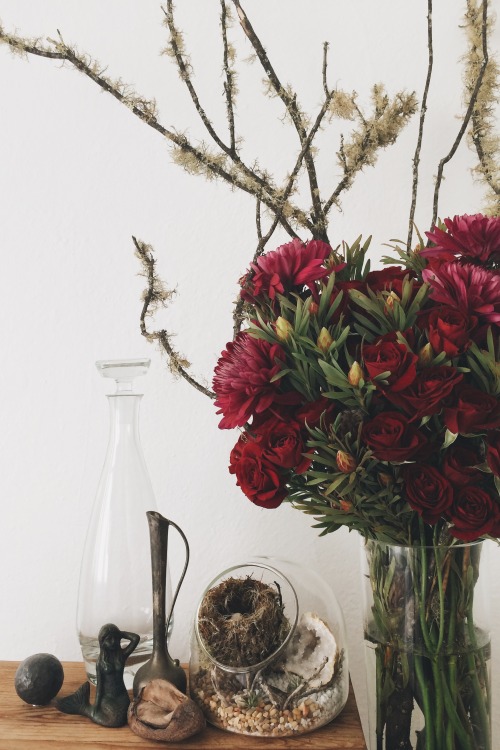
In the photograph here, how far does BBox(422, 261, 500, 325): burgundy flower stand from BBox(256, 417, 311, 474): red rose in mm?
171

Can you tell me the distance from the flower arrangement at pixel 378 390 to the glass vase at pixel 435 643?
3 cm

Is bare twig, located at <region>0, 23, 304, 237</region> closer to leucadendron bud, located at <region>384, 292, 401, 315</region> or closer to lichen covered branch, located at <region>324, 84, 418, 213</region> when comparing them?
lichen covered branch, located at <region>324, 84, 418, 213</region>

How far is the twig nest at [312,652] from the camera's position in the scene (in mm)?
767

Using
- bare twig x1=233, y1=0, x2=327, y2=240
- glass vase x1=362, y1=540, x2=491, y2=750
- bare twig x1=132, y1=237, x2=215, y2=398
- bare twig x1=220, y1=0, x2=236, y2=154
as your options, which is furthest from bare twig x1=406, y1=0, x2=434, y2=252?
glass vase x1=362, y1=540, x2=491, y2=750

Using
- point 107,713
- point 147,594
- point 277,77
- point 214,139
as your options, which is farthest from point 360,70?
point 107,713

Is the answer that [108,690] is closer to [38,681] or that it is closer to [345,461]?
[38,681]

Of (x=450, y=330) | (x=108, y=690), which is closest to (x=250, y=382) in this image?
(x=450, y=330)

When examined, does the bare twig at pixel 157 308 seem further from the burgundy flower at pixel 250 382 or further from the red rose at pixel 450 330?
the red rose at pixel 450 330

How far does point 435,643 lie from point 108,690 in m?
0.38

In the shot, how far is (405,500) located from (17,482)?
647 millimetres

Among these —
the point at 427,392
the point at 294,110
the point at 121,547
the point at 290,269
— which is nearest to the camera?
the point at 427,392

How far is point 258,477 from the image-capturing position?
629mm

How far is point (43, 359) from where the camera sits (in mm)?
1084

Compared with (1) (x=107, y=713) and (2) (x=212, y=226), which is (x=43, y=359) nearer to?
(2) (x=212, y=226)
